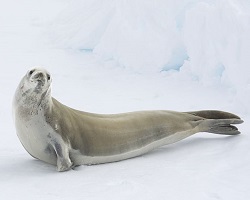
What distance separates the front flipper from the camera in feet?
11.3

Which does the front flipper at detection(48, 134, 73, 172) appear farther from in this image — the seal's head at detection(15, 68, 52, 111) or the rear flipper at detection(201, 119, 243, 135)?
the rear flipper at detection(201, 119, 243, 135)

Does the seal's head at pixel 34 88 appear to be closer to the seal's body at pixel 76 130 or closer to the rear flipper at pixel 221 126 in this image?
the seal's body at pixel 76 130

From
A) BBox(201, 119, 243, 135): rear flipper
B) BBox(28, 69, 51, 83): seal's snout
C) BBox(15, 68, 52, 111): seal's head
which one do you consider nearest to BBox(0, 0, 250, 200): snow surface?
BBox(201, 119, 243, 135): rear flipper

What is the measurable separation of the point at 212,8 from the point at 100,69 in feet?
6.22

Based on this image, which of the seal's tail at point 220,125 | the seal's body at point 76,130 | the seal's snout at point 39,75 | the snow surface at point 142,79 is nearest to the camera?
the snow surface at point 142,79

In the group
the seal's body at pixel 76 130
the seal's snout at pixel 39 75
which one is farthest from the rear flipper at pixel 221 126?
the seal's snout at pixel 39 75

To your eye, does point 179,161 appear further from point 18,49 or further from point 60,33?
point 60,33

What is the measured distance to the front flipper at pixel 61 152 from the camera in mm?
3451

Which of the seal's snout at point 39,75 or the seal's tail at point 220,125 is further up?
the seal's snout at point 39,75

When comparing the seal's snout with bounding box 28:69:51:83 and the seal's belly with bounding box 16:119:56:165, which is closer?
the seal's snout with bounding box 28:69:51:83

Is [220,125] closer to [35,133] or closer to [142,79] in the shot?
[35,133]

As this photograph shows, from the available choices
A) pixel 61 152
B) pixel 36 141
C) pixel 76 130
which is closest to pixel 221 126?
pixel 76 130

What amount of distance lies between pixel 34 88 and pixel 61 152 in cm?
48

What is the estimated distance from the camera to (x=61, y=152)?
3.46m
